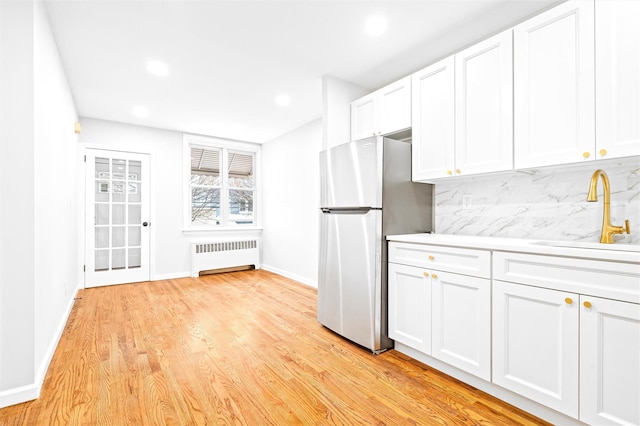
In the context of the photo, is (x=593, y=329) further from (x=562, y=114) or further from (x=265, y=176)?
(x=265, y=176)

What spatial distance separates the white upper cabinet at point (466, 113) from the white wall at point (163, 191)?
14.0ft

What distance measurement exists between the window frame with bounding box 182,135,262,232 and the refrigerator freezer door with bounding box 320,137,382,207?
Result: 3305 millimetres

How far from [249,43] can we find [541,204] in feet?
8.62

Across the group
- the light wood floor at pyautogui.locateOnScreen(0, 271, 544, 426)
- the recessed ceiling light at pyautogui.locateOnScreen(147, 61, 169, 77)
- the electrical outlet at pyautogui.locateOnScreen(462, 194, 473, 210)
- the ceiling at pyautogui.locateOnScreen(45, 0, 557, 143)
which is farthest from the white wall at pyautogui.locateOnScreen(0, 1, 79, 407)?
the electrical outlet at pyautogui.locateOnScreen(462, 194, 473, 210)

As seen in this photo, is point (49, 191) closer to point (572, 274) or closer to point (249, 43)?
point (249, 43)

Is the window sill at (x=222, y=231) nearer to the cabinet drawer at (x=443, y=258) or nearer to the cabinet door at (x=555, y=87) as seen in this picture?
the cabinet drawer at (x=443, y=258)

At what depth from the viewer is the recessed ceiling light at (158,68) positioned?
2.86 m

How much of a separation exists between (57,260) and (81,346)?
791 millimetres

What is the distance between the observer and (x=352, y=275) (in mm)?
2586

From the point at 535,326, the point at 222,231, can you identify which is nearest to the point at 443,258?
the point at 535,326

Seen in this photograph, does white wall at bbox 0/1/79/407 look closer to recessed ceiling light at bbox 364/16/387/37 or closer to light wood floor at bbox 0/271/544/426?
light wood floor at bbox 0/271/544/426

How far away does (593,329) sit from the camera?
1.39m

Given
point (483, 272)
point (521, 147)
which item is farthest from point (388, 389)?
point (521, 147)

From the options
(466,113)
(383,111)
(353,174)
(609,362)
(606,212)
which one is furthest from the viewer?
(383,111)
